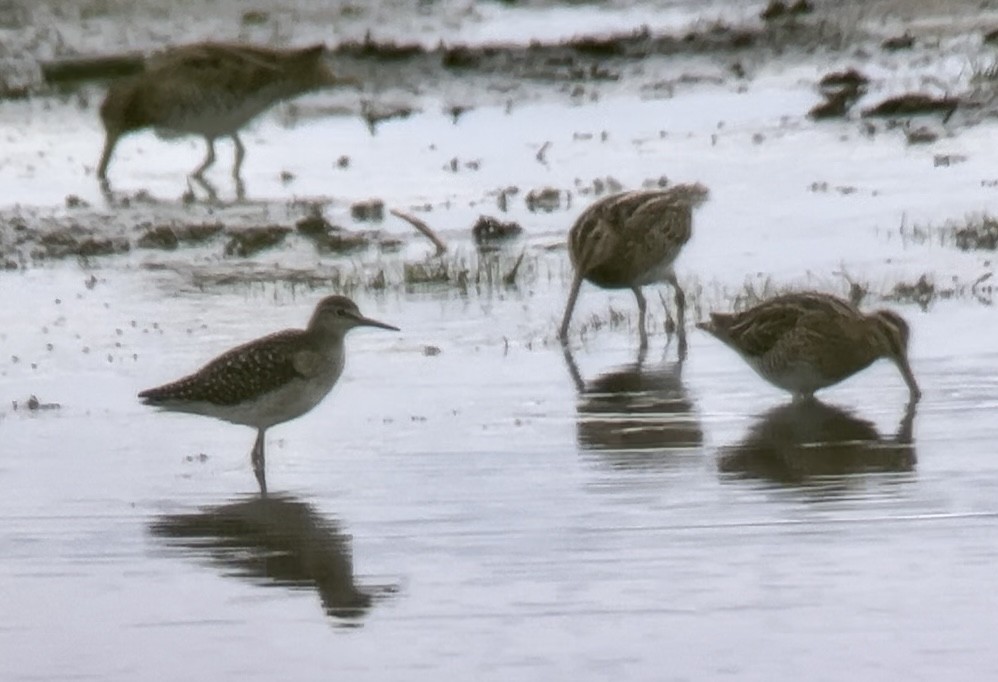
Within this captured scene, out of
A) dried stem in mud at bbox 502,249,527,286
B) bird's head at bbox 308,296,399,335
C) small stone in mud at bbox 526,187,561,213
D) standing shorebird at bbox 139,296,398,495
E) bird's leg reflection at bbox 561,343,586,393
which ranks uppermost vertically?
small stone in mud at bbox 526,187,561,213

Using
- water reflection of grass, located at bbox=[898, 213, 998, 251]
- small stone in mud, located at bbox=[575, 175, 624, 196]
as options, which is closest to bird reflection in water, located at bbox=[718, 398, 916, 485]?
water reflection of grass, located at bbox=[898, 213, 998, 251]

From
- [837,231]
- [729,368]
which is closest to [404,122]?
[837,231]

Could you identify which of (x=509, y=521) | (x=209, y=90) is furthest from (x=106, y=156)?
(x=509, y=521)

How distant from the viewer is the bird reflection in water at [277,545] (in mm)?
9844

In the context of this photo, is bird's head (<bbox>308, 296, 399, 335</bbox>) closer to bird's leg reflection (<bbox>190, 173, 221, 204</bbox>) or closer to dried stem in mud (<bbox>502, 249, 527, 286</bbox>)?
dried stem in mud (<bbox>502, 249, 527, 286</bbox>)

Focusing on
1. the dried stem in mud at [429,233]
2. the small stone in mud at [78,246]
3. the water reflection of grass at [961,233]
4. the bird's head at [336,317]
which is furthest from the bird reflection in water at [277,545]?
the small stone in mud at [78,246]

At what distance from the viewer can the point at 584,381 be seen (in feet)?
44.1

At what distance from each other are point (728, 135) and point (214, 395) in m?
10.8

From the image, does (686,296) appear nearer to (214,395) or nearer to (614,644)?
(214,395)

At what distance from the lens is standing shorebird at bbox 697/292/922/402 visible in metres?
12.6

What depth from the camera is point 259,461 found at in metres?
11.8

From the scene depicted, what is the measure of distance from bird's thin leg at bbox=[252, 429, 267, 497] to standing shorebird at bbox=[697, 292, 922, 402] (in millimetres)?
2510

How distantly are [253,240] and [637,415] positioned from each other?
19.5ft

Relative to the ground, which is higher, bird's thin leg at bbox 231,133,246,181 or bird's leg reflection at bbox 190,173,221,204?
bird's thin leg at bbox 231,133,246,181
